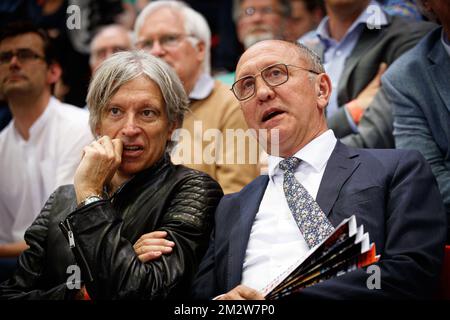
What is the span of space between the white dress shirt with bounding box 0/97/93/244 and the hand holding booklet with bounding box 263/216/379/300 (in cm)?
169

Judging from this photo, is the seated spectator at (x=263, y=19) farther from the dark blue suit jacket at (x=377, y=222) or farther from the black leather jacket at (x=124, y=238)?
the dark blue suit jacket at (x=377, y=222)

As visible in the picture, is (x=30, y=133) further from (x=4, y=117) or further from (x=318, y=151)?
(x=318, y=151)

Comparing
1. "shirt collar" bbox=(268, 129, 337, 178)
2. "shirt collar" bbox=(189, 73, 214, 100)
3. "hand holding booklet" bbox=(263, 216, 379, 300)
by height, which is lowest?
"hand holding booklet" bbox=(263, 216, 379, 300)

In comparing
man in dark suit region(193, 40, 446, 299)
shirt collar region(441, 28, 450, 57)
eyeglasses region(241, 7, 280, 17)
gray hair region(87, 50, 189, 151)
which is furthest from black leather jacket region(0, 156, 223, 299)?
eyeglasses region(241, 7, 280, 17)

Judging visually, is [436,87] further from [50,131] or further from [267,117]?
[50,131]

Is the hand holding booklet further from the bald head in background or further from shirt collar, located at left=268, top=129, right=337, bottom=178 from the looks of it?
the bald head in background

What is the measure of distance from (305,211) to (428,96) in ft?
2.79

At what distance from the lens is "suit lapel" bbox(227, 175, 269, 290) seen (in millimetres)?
2221

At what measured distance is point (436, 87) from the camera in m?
2.63

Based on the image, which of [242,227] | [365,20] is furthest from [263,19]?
[242,227]

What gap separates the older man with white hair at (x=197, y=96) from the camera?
3203mm

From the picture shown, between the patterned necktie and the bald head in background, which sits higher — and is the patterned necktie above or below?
below
